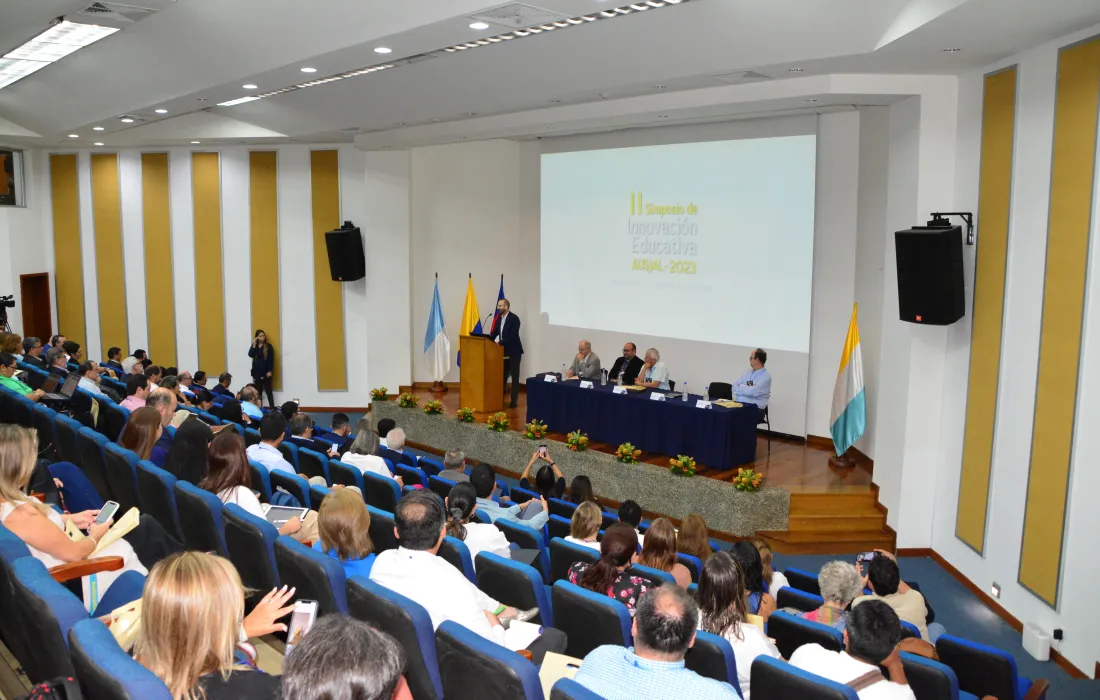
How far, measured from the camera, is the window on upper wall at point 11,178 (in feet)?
43.9

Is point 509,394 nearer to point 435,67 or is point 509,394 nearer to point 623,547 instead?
point 435,67

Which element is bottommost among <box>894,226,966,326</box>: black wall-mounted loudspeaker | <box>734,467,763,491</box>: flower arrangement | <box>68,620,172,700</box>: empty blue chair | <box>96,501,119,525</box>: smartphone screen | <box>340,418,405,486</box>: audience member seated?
<box>734,467,763,491</box>: flower arrangement

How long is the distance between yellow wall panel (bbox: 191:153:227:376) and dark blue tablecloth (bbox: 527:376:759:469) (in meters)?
6.17

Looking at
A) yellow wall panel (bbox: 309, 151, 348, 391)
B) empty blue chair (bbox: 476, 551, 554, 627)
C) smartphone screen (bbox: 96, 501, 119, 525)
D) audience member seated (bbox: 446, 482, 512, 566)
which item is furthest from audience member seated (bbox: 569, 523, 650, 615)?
yellow wall panel (bbox: 309, 151, 348, 391)

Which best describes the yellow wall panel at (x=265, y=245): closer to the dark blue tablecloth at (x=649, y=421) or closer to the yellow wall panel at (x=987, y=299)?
the dark blue tablecloth at (x=649, y=421)

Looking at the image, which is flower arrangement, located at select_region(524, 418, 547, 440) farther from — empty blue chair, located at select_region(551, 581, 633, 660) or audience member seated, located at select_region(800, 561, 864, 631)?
empty blue chair, located at select_region(551, 581, 633, 660)

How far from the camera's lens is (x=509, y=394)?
12914 millimetres

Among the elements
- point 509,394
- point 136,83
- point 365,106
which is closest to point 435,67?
point 365,106

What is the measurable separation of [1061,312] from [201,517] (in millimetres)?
5384

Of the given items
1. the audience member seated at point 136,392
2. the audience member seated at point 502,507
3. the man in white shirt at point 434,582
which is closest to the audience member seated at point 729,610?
the man in white shirt at point 434,582

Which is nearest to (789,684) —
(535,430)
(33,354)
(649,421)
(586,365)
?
(649,421)

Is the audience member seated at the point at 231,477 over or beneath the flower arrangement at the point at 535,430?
over

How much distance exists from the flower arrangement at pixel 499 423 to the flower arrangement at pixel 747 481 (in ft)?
10.5

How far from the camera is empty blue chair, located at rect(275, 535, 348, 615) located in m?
3.31
